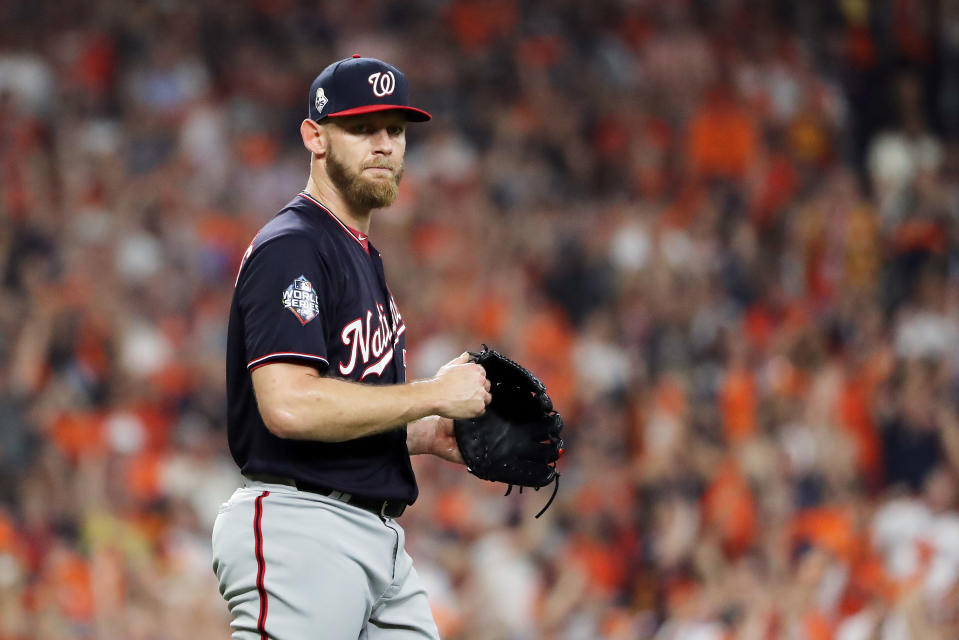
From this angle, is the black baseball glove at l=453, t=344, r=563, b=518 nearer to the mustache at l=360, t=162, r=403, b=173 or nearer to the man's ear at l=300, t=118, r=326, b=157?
the mustache at l=360, t=162, r=403, b=173

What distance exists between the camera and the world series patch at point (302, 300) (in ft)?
8.83

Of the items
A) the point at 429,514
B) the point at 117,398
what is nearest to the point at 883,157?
the point at 429,514

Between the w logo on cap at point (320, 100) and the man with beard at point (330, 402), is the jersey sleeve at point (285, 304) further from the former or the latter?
the w logo on cap at point (320, 100)

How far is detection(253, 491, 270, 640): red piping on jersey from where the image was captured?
2703 millimetres

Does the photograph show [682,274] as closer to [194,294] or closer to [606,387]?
[606,387]

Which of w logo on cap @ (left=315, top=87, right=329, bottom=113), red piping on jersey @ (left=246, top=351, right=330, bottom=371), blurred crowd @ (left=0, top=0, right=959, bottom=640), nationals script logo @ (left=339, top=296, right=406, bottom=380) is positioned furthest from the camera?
blurred crowd @ (left=0, top=0, right=959, bottom=640)

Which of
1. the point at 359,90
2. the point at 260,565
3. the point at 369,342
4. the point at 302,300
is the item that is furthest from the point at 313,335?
the point at 359,90

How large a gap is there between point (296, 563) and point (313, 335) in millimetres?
522

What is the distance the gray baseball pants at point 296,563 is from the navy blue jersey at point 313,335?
7cm

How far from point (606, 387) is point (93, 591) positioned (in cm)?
389

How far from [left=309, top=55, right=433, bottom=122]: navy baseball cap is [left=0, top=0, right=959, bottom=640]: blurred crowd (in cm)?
472

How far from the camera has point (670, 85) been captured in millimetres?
11242

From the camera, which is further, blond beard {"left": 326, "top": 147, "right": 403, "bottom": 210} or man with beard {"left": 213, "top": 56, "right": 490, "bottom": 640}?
blond beard {"left": 326, "top": 147, "right": 403, "bottom": 210}

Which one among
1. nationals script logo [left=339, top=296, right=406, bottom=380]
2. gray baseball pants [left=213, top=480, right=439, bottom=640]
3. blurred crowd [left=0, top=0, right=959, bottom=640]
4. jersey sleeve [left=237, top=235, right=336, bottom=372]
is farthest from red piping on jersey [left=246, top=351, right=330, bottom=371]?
blurred crowd [left=0, top=0, right=959, bottom=640]
